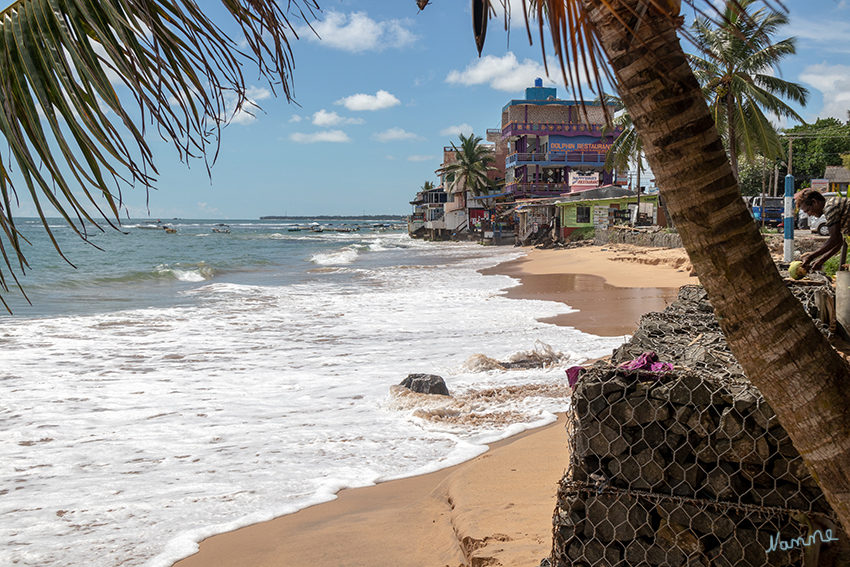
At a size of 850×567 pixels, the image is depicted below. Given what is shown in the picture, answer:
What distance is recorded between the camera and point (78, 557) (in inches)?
156

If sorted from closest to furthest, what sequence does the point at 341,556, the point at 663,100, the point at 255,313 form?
the point at 663,100 → the point at 341,556 → the point at 255,313

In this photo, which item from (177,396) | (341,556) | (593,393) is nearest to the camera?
(593,393)

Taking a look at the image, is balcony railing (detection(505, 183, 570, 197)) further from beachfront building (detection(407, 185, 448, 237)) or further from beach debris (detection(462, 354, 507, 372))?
beach debris (detection(462, 354, 507, 372))

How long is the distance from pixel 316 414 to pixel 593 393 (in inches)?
177

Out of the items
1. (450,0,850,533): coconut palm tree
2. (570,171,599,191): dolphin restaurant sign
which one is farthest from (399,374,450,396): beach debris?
(570,171,599,191): dolphin restaurant sign

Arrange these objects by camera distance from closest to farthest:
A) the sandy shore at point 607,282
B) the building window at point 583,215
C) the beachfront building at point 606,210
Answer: the sandy shore at point 607,282 → the beachfront building at point 606,210 → the building window at point 583,215

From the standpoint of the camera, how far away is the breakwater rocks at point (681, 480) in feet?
8.89

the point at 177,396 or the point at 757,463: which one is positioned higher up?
the point at 757,463

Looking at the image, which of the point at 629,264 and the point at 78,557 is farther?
the point at 629,264

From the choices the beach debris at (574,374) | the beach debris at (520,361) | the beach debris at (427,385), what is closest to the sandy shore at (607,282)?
the beach debris at (520,361)

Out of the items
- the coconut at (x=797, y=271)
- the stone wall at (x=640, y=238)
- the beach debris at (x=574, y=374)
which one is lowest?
the beach debris at (x=574, y=374)

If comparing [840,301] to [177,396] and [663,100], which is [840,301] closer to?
[663,100]

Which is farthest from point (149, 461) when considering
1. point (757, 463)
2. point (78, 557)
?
point (757, 463)

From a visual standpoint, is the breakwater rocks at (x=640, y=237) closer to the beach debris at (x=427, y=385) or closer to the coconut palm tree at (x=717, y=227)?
the beach debris at (x=427, y=385)
